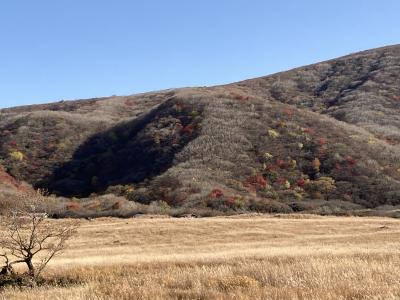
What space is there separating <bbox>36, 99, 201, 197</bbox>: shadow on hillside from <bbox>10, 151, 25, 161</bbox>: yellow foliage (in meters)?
7.20

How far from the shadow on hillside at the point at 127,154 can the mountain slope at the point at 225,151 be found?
0.21m

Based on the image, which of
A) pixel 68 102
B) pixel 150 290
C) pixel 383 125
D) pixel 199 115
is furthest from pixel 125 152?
pixel 150 290

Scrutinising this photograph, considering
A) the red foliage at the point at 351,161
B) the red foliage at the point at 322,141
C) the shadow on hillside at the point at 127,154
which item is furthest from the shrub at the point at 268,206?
the red foliage at the point at 322,141

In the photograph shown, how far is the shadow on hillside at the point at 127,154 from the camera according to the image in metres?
68.1

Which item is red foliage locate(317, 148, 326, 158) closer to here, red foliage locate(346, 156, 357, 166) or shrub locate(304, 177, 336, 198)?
red foliage locate(346, 156, 357, 166)

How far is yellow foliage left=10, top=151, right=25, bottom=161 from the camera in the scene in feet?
255

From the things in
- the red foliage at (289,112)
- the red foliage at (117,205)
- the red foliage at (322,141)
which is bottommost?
the red foliage at (117,205)

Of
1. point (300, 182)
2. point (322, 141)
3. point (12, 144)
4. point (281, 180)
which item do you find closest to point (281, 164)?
point (281, 180)

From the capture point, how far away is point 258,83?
127 metres

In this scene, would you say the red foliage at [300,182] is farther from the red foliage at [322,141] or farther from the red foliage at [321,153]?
the red foliage at [322,141]

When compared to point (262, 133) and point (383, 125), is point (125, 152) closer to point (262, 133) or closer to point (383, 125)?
point (262, 133)

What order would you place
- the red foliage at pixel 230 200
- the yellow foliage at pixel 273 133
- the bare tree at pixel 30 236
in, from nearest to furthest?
the bare tree at pixel 30 236
the red foliage at pixel 230 200
the yellow foliage at pixel 273 133

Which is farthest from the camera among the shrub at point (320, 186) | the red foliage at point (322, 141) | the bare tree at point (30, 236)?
the red foliage at point (322, 141)

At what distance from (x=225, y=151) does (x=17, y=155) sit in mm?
33851
